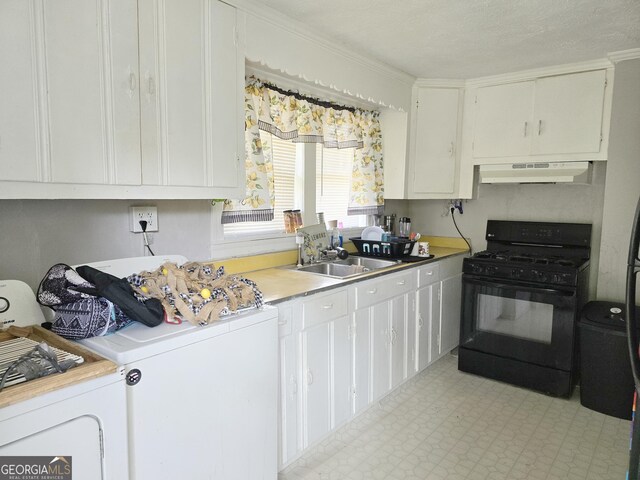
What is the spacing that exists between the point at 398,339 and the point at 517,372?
0.95 meters

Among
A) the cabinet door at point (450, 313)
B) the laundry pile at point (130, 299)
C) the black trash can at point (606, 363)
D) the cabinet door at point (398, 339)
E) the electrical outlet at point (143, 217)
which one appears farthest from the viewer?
the cabinet door at point (450, 313)

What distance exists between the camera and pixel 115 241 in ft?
6.21

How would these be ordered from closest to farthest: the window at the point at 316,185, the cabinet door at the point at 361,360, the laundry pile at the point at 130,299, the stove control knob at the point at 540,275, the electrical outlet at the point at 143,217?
1. the laundry pile at the point at 130,299
2. the electrical outlet at the point at 143,217
3. the cabinet door at the point at 361,360
4. the window at the point at 316,185
5. the stove control knob at the point at 540,275

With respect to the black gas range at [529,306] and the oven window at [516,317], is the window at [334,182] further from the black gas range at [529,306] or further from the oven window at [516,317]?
the oven window at [516,317]

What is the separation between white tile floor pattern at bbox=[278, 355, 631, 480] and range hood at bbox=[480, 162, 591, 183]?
152cm

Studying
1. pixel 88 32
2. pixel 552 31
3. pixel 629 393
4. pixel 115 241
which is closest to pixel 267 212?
pixel 115 241

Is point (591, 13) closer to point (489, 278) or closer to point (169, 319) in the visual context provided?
point (489, 278)

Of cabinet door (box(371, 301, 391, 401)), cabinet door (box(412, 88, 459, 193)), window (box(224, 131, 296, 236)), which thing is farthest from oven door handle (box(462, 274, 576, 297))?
window (box(224, 131, 296, 236))

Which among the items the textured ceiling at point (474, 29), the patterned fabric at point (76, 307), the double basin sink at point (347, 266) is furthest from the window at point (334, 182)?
the patterned fabric at point (76, 307)

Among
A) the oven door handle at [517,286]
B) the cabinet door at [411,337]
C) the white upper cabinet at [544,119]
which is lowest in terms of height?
the cabinet door at [411,337]

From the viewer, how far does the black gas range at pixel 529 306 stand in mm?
2875

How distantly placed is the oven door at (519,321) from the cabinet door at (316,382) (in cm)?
149

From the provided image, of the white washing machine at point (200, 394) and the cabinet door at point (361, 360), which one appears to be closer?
the white washing machine at point (200, 394)

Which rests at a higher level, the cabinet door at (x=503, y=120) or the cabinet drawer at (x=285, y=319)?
the cabinet door at (x=503, y=120)
